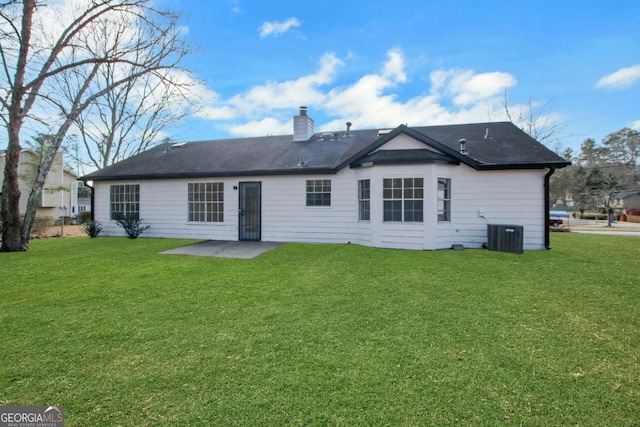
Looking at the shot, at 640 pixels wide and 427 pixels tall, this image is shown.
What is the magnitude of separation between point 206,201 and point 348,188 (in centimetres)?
531

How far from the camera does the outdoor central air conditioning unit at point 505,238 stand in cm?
937

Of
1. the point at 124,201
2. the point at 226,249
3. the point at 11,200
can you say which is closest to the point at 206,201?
the point at 226,249

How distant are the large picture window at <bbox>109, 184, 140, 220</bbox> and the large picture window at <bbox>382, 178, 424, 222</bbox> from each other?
960 cm

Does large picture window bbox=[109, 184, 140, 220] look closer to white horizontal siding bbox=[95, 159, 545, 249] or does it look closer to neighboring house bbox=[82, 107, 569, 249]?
neighboring house bbox=[82, 107, 569, 249]

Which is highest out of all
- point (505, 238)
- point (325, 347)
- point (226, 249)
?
point (505, 238)

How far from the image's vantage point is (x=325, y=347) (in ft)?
11.3

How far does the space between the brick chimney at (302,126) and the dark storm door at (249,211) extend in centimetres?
367

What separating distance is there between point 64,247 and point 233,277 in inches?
314

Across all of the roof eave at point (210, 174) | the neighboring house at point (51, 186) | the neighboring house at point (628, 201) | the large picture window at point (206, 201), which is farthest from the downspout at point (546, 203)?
the neighboring house at point (628, 201)

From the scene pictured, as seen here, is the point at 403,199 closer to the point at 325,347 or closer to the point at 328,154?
the point at 328,154

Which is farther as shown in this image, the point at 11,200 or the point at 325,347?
the point at 11,200

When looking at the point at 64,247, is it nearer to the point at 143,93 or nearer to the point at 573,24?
the point at 143,93

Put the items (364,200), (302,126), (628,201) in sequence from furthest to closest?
(628,201) < (302,126) < (364,200)

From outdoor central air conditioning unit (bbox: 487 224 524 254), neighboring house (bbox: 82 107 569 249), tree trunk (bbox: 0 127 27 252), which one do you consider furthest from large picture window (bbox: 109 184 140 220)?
outdoor central air conditioning unit (bbox: 487 224 524 254)
